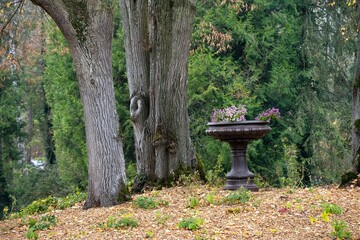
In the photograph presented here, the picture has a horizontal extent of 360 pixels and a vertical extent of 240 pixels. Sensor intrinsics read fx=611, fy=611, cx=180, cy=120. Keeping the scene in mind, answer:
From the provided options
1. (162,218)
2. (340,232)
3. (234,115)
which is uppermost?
(234,115)

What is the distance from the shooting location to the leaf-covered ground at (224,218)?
7402 millimetres

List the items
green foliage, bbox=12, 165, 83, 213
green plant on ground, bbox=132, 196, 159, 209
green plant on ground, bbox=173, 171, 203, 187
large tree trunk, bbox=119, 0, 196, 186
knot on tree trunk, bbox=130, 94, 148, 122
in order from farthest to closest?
green foliage, bbox=12, 165, 83, 213, knot on tree trunk, bbox=130, 94, 148, 122, large tree trunk, bbox=119, 0, 196, 186, green plant on ground, bbox=173, 171, 203, 187, green plant on ground, bbox=132, 196, 159, 209

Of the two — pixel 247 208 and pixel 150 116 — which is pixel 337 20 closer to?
pixel 150 116

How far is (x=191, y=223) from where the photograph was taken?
25.0 ft

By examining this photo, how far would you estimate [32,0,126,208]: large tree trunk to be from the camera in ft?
31.7

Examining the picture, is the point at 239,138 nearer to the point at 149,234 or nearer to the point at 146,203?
the point at 146,203

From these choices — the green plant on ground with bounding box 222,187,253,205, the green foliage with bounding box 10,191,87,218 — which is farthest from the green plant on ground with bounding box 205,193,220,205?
the green foliage with bounding box 10,191,87,218

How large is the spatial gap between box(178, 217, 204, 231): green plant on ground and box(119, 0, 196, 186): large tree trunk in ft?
13.0

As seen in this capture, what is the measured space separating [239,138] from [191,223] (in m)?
3.34

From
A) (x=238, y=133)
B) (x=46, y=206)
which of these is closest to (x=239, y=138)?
(x=238, y=133)

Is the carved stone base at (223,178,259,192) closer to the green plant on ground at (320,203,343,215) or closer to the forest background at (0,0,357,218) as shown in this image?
the green plant on ground at (320,203,343,215)

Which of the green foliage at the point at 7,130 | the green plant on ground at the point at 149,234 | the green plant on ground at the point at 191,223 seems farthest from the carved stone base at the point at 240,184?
the green foliage at the point at 7,130

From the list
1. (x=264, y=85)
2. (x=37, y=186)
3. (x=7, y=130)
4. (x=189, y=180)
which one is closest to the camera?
(x=189, y=180)

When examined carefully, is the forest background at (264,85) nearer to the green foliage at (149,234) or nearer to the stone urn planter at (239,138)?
the stone urn planter at (239,138)
